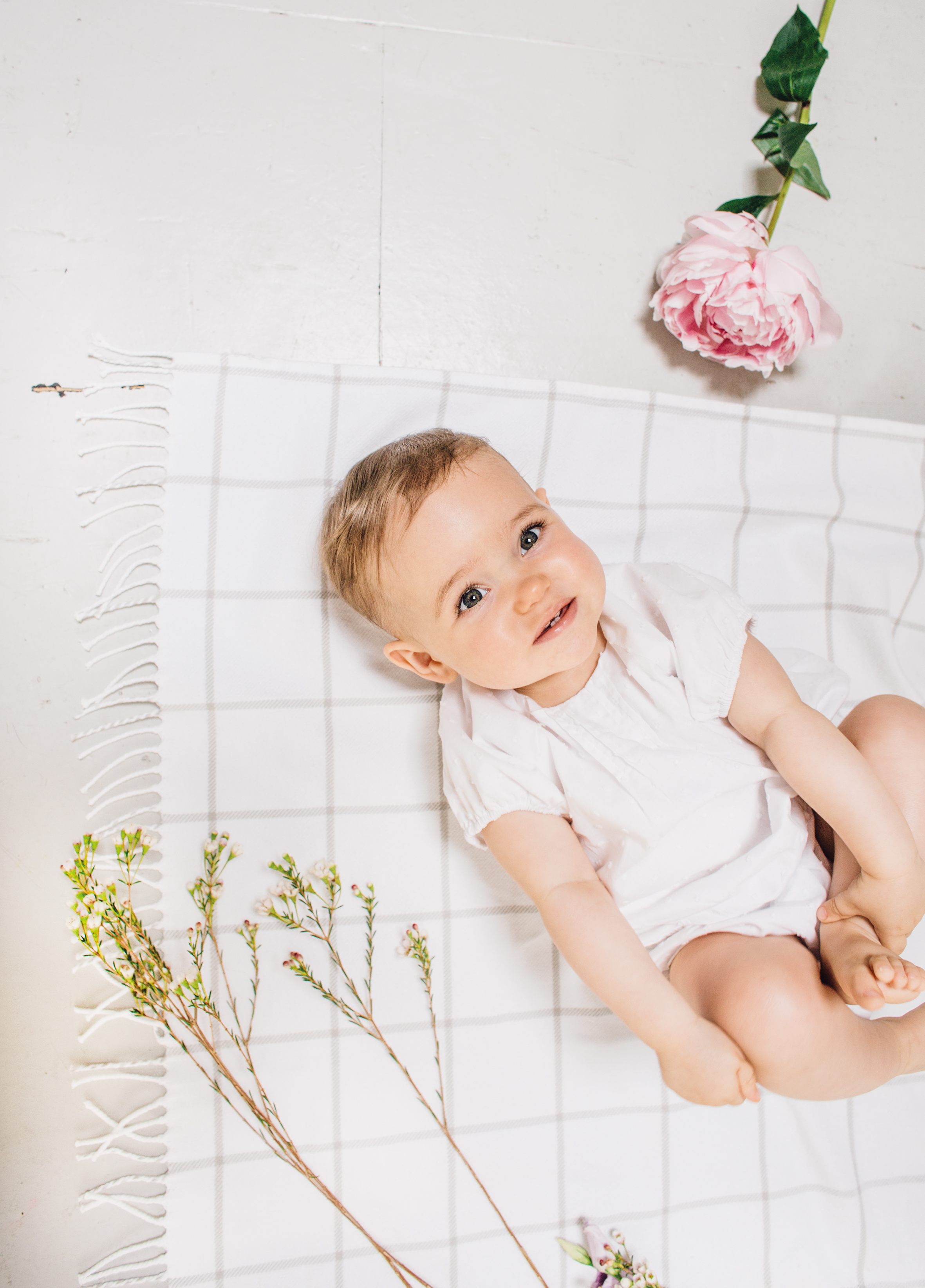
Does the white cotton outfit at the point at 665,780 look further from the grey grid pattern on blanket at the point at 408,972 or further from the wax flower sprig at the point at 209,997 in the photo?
the wax flower sprig at the point at 209,997

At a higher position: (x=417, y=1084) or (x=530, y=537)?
(x=530, y=537)

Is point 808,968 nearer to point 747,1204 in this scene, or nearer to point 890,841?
point 890,841

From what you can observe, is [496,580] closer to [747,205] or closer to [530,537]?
[530,537]

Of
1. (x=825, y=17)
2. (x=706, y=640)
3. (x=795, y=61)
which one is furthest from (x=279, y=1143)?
(x=825, y=17)

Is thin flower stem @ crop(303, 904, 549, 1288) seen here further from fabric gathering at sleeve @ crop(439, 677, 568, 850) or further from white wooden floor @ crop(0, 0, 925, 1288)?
white wooden floor @ crop(0, 0, 925, 1288)

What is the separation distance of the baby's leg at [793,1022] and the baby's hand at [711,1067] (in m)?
0.01

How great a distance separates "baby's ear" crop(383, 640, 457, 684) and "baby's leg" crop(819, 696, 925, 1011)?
19.9 inches

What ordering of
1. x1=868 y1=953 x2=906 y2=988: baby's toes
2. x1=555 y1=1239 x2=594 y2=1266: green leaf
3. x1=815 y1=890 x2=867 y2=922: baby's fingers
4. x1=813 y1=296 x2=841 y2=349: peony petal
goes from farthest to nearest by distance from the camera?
1. x1=813 y1=296 x2=841 y2=349: peony petal
2. x1=555 y1=1239 x2=594 y2=1266: green leaf
3. x1=815 y1=890 x2=867 y2=922: baby's fingers
4. x1=868 y1=953 x2=906 y2=988: baby's toes

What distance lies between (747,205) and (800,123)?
147mm

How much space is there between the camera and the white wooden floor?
42.9 inches

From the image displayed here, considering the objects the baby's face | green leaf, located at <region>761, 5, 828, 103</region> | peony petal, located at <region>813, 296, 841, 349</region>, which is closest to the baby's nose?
the baby's face

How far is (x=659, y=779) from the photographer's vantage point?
1009mm

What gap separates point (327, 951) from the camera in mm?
1098

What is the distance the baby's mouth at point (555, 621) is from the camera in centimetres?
93
